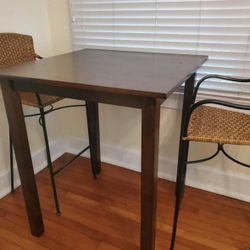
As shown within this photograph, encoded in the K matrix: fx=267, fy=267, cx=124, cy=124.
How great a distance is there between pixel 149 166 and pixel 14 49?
3.79 feet

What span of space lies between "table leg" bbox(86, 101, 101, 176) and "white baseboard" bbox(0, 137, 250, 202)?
176 mm

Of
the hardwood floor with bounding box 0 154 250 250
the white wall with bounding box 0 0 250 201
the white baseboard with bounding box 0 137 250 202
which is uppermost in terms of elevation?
the white wall with bounding box 0 0 250 201

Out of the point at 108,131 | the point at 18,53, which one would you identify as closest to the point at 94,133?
the point at 108,131

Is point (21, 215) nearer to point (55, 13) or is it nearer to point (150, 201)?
point (150, 201)

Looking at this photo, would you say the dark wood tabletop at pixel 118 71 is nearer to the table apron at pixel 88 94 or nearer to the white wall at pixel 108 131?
the table apron at pixel 88 94

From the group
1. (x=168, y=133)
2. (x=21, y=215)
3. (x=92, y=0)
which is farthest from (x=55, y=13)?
(x=21, y=215)

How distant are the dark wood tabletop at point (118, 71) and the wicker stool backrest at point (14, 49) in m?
0.30

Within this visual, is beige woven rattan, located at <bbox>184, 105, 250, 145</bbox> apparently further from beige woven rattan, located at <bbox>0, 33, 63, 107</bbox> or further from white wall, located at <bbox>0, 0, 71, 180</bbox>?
white wall, located at <bbox>0, 0, 71, 180</bbox>

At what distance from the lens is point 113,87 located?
0.95 m

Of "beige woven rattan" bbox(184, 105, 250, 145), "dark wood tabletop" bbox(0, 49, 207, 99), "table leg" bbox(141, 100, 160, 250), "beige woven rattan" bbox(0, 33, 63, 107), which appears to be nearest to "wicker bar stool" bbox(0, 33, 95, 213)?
"beige woven rattan" bbox(0, 33, 63, 107)

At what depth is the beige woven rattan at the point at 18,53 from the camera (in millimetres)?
1559

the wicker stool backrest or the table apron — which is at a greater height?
the wicker stool backrest

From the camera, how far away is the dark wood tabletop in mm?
955

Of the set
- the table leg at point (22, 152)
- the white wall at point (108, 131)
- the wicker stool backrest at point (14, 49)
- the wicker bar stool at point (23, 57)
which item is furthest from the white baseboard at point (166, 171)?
the wicker stool backrest at point (14, 49)
